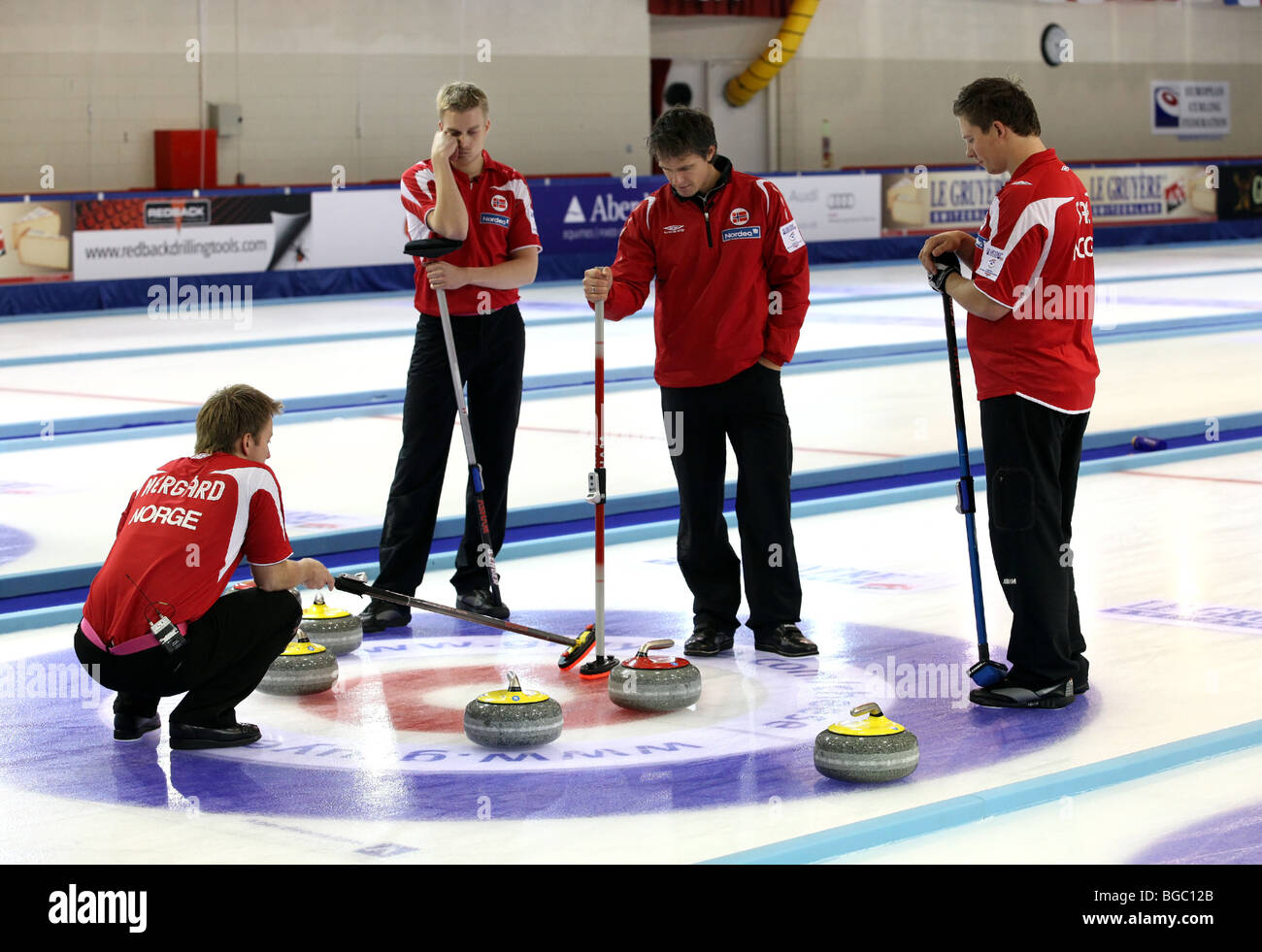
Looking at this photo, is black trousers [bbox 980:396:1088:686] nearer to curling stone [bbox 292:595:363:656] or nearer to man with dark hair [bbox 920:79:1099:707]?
man with dark hair [bbox 920:79:1099:707]

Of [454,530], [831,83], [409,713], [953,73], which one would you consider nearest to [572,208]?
[831,83]

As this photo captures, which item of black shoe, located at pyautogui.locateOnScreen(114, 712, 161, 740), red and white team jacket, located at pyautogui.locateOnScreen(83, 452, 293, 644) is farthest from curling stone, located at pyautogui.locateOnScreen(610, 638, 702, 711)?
black shoe, located at pyautogui.locateOnScreen(114, 712, 161, 740)

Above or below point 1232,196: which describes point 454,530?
below

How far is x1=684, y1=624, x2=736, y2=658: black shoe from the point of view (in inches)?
246

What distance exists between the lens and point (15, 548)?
317 inches

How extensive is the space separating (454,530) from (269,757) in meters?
3.78

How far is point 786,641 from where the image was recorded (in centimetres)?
623

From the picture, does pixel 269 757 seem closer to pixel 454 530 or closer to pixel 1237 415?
pixel 454 530

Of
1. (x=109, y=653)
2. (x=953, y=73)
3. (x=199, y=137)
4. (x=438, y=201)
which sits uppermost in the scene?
(x=953, y=73)

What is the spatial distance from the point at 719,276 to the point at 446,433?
135 cm

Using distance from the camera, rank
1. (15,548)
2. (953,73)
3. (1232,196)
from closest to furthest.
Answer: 1. (15,548)
2. (1232,196)
3. (953,73)

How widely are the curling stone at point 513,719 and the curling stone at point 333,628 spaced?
4.02 ft

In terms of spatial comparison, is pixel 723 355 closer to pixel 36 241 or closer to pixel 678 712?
pixel 678 712

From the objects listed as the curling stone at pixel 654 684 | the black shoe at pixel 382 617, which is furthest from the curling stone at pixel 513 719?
the black shoe at pixel 382 617
